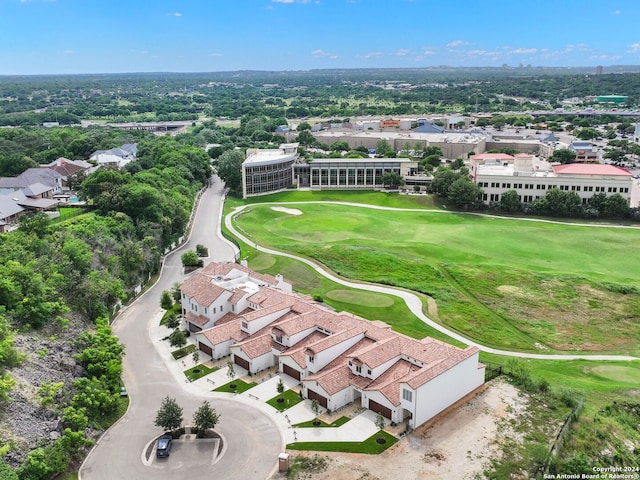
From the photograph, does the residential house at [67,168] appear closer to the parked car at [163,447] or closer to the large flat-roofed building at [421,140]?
the parked car at [163,447]

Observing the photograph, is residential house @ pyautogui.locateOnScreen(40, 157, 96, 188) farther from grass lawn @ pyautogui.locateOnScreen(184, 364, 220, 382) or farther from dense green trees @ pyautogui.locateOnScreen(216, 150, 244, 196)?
grass lawn @ pyautogui.locateOnScreen(184, 364, 220, 382)

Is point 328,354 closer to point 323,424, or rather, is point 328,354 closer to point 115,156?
point 323,424

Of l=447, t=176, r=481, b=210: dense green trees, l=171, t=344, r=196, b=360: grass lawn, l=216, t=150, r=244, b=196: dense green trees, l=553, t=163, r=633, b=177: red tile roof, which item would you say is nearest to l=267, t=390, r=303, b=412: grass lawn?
l=171, t=344, r=196, b=360: grass lawn

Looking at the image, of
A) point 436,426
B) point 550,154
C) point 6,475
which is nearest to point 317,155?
point 550,154

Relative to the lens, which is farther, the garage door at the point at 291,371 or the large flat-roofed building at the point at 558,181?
the large flat-roofed building at the point at 558,181

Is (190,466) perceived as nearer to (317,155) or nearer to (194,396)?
(194,396)

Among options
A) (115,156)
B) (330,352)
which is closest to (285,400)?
(330,352)

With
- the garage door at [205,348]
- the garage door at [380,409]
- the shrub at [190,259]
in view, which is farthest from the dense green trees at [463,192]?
the garage door at [380,409]
